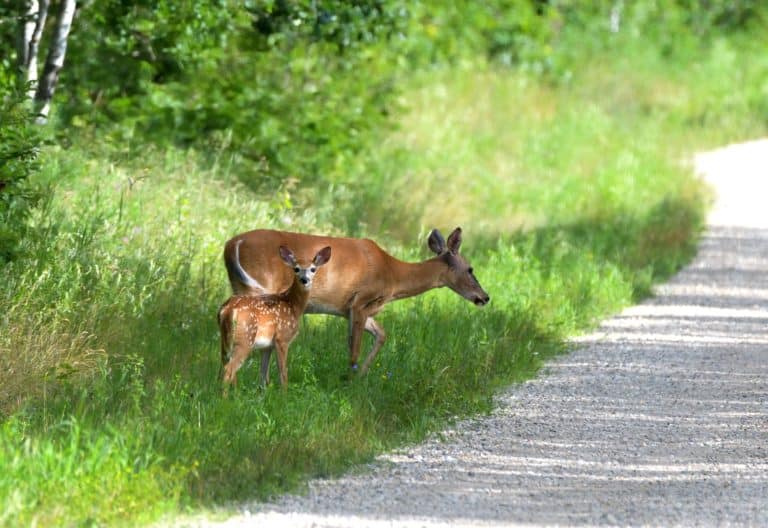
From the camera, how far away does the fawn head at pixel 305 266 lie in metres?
9.89

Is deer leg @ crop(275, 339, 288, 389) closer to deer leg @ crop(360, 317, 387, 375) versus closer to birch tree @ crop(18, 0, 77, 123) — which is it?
deer leg @ crop(360, 317, 387, 375)

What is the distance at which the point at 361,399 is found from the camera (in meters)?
9.70

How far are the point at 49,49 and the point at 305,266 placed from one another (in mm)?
4742

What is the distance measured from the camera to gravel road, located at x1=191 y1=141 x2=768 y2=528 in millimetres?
7641

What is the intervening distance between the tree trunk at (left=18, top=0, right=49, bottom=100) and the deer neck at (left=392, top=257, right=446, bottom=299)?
3.41 metres

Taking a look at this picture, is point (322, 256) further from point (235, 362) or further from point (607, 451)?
point (607, 451)

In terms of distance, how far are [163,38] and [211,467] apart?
323 inches

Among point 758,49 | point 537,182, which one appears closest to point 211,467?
point 537,182

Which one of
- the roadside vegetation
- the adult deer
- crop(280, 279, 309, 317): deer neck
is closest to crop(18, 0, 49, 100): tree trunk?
the roadside vegetation

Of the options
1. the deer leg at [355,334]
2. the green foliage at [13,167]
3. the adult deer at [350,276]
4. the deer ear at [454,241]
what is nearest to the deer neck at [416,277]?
the adult deer at [350,276]

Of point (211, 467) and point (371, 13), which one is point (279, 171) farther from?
point (211, 467)

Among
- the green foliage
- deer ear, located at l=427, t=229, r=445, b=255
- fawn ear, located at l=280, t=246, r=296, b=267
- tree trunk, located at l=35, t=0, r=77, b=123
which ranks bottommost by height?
fawn ear, located at l=280, t=246, r=296, b=267

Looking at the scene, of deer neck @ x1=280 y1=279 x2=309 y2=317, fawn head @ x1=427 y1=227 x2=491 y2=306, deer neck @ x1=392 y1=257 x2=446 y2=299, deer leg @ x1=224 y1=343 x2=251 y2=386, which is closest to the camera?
deer leg @ x1=224 y1=343 x2=251 y2=386

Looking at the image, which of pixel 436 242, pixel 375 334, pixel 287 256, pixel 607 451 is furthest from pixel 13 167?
pixel 607 451
